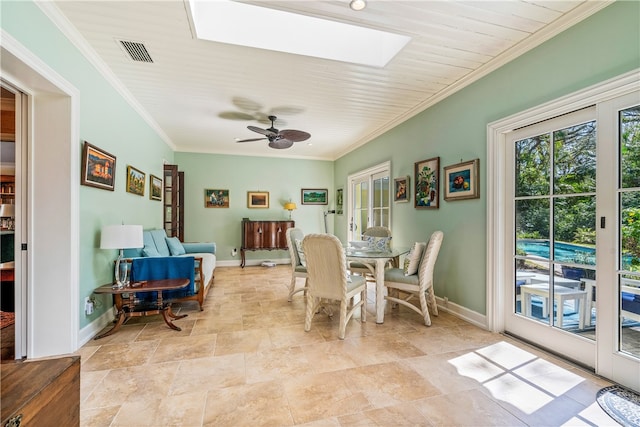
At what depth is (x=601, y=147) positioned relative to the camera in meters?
2.00

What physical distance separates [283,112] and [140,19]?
7.03ft

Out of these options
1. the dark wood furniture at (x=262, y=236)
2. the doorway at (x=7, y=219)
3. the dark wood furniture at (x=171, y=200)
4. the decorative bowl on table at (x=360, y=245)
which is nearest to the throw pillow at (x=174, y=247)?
the dark wood furniture at (x=171, y=200)

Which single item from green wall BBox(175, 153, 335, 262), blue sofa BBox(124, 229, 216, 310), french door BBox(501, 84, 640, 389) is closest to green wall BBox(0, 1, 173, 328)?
blue sofa BBox(124, 229, 216, 310)

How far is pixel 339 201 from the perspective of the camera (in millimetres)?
6934

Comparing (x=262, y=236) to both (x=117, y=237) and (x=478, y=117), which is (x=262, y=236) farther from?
(x=478, y=117)

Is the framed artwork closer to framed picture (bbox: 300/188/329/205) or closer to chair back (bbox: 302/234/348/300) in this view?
framed picture (bbox: 300/188/329/205)

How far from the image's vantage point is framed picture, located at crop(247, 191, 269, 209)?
21.9ft

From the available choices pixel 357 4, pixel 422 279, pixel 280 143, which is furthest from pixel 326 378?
pixel 280 143

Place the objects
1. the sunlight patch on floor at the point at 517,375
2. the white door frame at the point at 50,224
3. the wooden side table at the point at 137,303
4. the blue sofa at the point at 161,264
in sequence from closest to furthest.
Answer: the sunlight patch on floor at the point at 517,375
the white door frame at the point at 50,224
the wooden side table at the point at 137,303
the blue sofa at the point at 161,264

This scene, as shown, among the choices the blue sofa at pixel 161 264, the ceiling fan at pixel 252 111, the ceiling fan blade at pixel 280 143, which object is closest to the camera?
the blue sofa at pixel 161 264

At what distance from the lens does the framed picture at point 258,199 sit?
669 centimetres

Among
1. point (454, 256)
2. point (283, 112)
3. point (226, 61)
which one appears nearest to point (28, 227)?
point (226, 61)

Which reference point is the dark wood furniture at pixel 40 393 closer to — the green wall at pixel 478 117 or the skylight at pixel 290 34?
the skylight at pixel 290 34

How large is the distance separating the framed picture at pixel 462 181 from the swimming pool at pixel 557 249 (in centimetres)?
65
